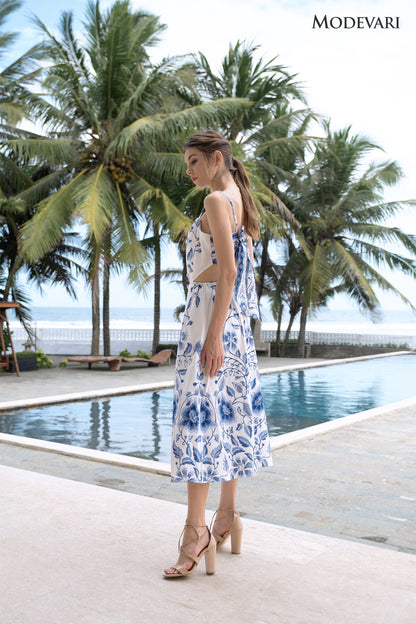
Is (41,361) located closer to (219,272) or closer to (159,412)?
(159,412)

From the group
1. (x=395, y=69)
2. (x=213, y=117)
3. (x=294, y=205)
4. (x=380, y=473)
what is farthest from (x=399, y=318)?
(x=380, y=473)

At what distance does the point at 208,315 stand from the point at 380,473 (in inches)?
90.6

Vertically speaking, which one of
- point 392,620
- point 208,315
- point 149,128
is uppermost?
point 149,128

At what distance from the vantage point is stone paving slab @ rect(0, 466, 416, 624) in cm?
203

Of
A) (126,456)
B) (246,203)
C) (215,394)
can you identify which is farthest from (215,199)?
(126,456)

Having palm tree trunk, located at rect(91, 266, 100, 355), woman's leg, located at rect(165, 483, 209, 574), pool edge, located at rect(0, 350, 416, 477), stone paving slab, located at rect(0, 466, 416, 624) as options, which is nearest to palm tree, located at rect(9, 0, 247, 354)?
palm tree trunk, located at rect(91, 266, 100, 355)

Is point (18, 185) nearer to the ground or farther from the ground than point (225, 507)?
farther from the ground

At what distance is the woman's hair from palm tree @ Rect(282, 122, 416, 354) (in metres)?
15.0

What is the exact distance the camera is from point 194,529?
238 centimetres

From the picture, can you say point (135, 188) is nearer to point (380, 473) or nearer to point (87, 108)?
point (87, 108)

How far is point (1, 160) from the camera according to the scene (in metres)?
14.1

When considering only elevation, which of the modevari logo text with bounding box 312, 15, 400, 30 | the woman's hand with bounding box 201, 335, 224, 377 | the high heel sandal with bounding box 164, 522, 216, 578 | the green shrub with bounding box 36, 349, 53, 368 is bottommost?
the high heel sandal with bounding box 164, 522, 216, 578

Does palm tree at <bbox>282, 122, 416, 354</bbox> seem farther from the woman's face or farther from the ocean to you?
the ocean

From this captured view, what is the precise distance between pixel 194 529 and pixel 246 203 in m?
1.25
